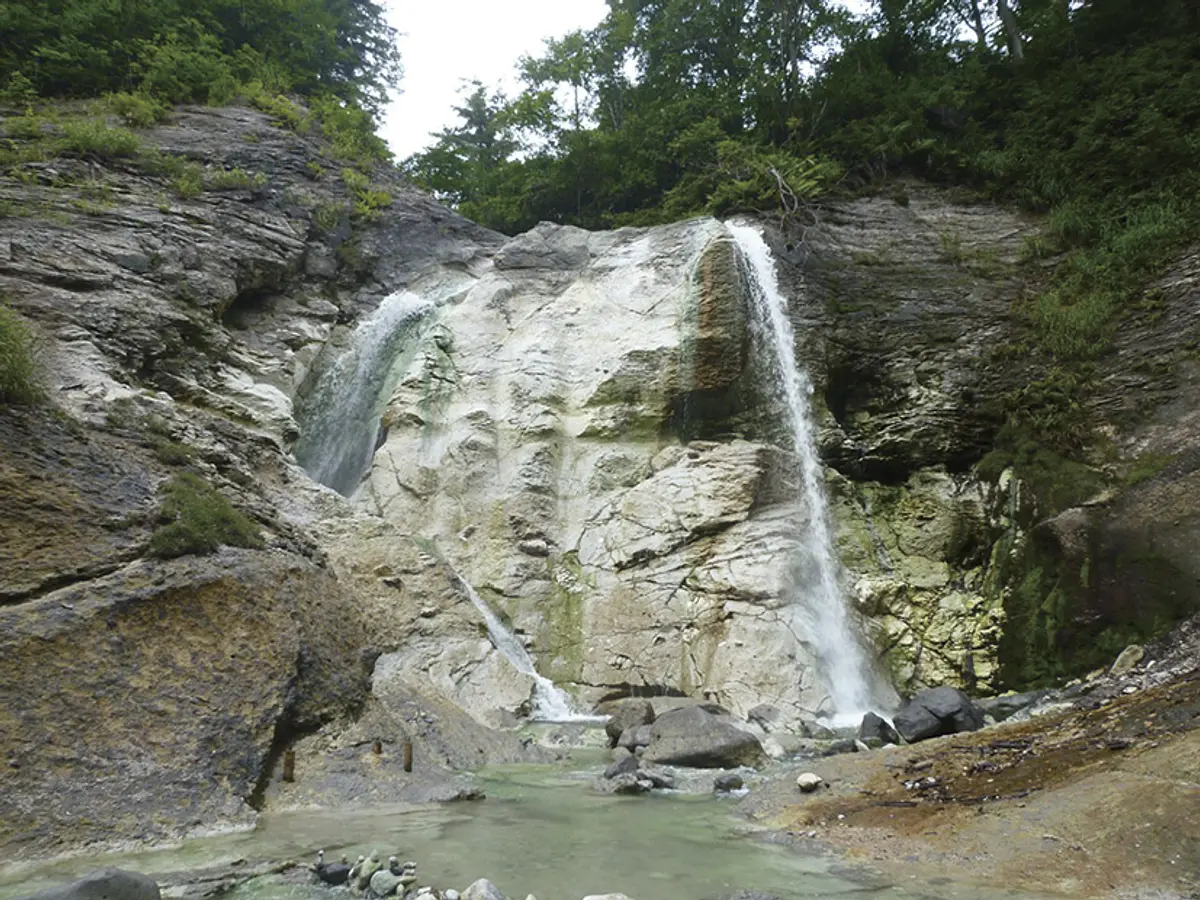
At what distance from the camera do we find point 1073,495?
11859mm

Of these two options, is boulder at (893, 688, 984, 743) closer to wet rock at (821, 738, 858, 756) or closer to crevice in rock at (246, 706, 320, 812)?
wet rock at (821, 738, 858, 756)

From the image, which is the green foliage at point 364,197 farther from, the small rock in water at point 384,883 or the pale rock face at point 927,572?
the small rock in water at point 384,883

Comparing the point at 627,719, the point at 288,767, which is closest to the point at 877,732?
the point at 627,719

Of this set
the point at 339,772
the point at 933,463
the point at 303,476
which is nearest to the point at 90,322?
the point at 303,476

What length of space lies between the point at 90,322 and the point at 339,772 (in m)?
8.55

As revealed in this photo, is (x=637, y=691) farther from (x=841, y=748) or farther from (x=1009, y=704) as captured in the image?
(x=1009, y=704)

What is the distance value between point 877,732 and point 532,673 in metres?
5.54

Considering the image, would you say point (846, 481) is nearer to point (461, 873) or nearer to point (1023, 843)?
point (1023, 843)

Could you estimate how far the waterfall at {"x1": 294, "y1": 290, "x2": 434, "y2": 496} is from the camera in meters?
15.5

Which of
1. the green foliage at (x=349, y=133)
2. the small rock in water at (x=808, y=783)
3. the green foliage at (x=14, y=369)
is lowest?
the small rock in water at (x=808, y=783)

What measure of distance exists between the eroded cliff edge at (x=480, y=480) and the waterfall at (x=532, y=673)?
0.34 meters

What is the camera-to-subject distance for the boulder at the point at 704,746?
8.56 m

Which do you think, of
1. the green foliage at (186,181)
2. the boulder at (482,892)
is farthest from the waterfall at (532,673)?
the green foliage at (186,181)

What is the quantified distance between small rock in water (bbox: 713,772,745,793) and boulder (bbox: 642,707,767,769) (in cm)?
81
